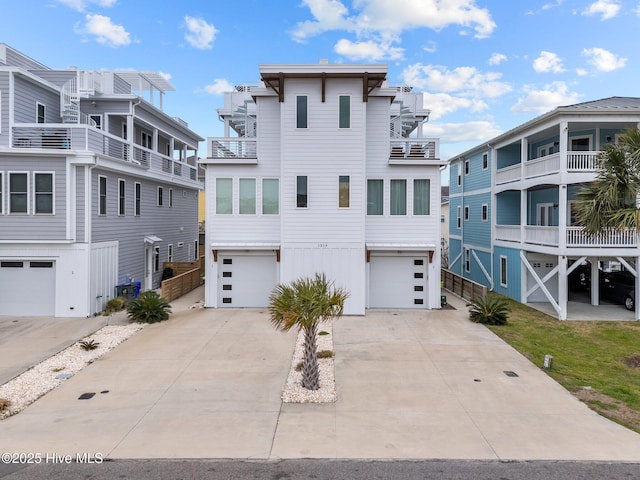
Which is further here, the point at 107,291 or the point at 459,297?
the point at 459,297

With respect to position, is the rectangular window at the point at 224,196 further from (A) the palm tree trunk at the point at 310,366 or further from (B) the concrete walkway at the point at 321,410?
(A) the palm tree trunk at the point at 310,366

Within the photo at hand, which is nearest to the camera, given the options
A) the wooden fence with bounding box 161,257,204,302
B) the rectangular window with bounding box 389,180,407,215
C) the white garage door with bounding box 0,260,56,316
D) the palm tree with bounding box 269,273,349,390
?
the palm tree with bounding box 269,273,349,390

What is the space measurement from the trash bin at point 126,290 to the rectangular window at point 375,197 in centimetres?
1056

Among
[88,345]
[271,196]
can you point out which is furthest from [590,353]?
[88,345]

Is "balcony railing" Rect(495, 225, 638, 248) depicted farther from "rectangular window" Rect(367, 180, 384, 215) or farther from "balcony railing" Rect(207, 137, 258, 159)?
"balcony railing" Rect(207, 137, 258, 159)

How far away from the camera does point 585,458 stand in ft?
20.4

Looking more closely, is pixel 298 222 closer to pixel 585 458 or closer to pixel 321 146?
pixel 321 146

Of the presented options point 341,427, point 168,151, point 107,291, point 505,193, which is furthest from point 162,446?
point 168,151

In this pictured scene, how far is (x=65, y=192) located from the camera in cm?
1462

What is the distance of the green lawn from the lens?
8264 millimetres

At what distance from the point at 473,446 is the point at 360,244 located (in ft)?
32.2

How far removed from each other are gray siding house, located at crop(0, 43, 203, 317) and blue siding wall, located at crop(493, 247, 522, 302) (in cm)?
1770

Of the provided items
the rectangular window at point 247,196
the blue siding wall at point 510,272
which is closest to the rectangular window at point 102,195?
the rectangular window at point 247,196

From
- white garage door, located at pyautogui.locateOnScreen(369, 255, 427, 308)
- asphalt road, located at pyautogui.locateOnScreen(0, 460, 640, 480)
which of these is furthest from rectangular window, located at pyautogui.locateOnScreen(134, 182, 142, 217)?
asphalt road, located at pyautogui.locateOnScreen(0, 460, 640, 480)
